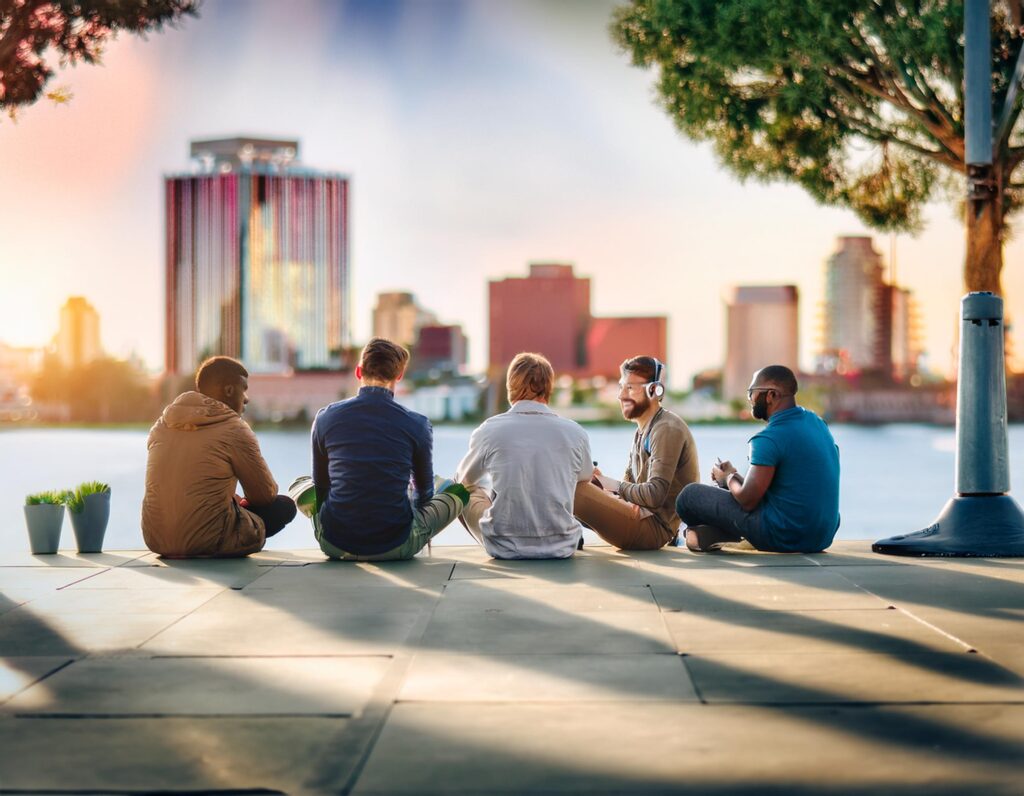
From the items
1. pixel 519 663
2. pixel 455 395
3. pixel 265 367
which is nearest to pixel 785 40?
pixel 519 663

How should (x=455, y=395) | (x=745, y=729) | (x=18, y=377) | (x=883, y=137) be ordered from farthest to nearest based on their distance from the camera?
(x=18, y=377)
(x=455, y=395)
(x=883, y=137)
(x=745, y=729)

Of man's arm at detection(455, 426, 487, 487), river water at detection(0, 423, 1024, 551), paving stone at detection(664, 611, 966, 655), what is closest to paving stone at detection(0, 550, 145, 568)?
man's arm at detection(455, 426, 487, 487)

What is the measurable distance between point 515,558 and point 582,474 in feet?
2.16

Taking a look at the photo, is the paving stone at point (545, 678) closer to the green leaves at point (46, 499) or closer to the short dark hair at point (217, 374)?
the short dark hair at point (217, 374)

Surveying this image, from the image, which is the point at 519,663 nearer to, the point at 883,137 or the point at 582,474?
the point at 582,474

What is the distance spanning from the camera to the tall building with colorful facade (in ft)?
535

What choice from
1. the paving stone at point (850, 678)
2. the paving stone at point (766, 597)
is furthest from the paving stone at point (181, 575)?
the paving stone at point (850, 678)

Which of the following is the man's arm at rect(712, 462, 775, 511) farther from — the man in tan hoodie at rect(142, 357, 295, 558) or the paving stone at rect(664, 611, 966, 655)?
the man in tan hoodie at rect(142, 357, 295, 558)

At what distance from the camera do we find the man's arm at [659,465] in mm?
7184

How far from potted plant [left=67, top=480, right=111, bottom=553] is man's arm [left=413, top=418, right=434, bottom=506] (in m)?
2.24

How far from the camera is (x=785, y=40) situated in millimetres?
10555

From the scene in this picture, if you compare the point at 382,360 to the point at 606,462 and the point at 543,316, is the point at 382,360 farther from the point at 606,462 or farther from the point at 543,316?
the point at 543,316

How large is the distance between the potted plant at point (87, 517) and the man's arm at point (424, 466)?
2236 millimetres

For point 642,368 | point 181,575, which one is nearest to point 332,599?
point 181,575
